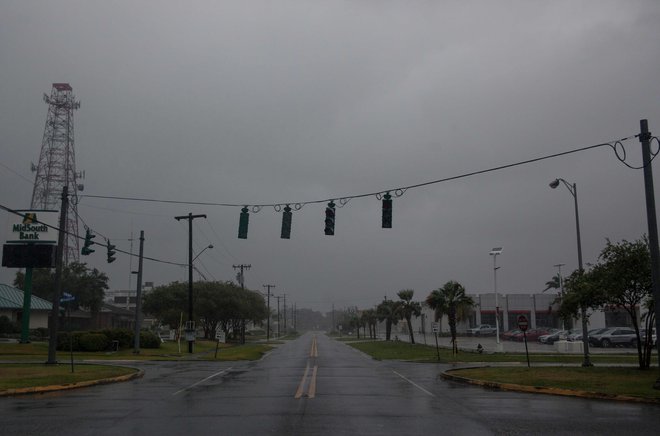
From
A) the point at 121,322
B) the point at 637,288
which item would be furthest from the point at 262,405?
the point at 121,322

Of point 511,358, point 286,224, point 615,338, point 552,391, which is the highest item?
point 286,224

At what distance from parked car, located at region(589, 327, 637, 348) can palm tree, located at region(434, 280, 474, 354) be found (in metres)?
14.0

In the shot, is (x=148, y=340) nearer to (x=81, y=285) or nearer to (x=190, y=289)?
(x=190, y=289)

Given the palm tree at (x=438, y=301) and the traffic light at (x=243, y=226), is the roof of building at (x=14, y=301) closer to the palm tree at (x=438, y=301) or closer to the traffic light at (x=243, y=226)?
the palm tree at (x=438, y=301)

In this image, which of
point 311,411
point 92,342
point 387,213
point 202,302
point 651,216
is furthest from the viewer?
point 202,302

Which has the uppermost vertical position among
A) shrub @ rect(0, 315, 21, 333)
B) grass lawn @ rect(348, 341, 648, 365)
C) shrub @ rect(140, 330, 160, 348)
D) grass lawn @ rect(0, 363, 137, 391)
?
shrub @ rect(0, 315, 21, 333)

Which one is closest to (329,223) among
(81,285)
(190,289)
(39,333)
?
(190,289)

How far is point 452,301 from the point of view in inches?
1839

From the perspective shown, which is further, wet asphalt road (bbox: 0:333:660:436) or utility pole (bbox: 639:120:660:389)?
utility pole (bbox: 639:120:660:389)

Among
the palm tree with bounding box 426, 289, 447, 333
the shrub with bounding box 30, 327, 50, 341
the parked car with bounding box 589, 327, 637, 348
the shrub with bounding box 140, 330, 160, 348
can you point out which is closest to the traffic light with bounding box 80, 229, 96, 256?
the shrub with bounding box 140, 330, 160, 348

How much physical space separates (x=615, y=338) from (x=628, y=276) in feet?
108

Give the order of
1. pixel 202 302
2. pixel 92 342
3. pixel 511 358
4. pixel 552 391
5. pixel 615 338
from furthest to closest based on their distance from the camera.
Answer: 1. pixel 202 302
2. pixel 615 338
3. pixel 92 342
4. pixel 511 358
5. pixel 552 391

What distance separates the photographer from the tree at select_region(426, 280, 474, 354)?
4634cm

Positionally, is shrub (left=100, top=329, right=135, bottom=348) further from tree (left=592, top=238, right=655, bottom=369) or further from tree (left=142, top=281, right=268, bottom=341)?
tree (left=592, top=238, right=655, bottom=369)
